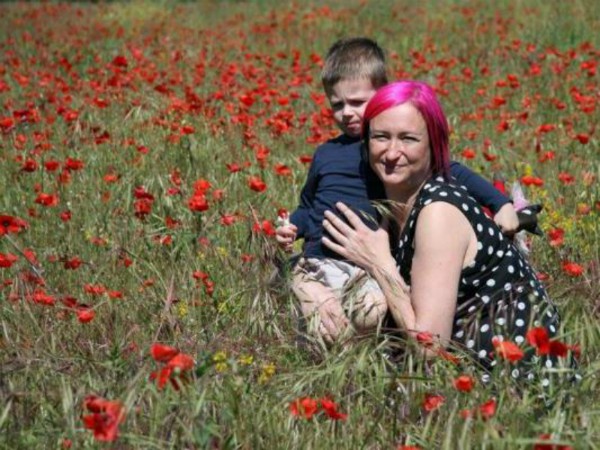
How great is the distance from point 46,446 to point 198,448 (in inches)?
14.1

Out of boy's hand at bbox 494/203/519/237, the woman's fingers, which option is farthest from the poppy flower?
boy's hand at bbox 494/203/519/237

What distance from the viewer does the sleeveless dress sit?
8.99ft

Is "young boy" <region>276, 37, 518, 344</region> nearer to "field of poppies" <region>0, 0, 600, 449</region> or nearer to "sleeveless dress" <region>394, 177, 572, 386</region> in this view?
"field of poppies" <region>0, 0, 600, 449</region>

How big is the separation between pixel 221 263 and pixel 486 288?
0.92 m

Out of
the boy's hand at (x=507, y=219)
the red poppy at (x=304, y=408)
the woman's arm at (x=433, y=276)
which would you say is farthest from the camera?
the boy's hand at (x=507, y=219)

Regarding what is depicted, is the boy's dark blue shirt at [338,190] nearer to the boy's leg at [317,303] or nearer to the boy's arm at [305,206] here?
the boy's arm at [305,206]

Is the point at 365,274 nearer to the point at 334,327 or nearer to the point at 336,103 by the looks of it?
the point at 334,327

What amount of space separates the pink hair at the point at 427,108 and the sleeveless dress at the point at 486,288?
68 millimetres

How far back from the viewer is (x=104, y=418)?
6.15 feet

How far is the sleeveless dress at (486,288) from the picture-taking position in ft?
8.99

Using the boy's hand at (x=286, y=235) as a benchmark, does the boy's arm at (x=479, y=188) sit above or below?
above

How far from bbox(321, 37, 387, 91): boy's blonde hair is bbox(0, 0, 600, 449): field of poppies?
426 mm

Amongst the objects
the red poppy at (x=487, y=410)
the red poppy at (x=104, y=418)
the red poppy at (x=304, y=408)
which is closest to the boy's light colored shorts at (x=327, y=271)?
the red poppy at (x=304, y=408)

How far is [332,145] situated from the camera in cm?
344
